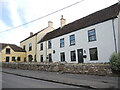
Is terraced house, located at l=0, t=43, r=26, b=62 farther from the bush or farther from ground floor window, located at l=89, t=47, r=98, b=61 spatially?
the bush

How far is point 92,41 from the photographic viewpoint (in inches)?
721

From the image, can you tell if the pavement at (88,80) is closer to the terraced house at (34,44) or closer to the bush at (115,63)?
the bush at (115,63)

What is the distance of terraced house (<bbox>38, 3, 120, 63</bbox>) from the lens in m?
16.2

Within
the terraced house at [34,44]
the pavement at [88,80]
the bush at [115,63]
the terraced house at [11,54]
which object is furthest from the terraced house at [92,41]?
the terraced house at [11,54]

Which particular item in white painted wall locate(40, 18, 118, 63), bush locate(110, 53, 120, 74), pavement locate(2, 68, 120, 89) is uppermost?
white painted wall locate(40, 18, 118, 63)

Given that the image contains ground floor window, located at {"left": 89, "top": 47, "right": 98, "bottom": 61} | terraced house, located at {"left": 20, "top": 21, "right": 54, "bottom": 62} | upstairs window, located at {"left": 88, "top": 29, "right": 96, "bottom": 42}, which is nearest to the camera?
ground floor window, located at {"left": 89, "top": 47, "right": 98, "bottom": 61}

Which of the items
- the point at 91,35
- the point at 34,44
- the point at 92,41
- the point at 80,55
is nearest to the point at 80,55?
the point at 80,55

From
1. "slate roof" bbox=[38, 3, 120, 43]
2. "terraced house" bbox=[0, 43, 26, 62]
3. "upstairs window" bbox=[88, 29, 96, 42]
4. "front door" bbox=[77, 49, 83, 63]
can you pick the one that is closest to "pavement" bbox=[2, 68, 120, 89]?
"front door" bbox=[77, 49, 83, 63]

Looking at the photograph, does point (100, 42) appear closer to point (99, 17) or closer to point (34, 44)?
point (99, 17)

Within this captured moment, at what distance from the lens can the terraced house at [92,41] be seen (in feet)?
53.3

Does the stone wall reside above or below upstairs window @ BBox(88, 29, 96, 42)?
below

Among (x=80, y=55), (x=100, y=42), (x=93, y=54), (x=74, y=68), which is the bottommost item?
(x=74, y=68)

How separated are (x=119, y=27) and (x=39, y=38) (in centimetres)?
2141

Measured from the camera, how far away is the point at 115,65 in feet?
40.3
